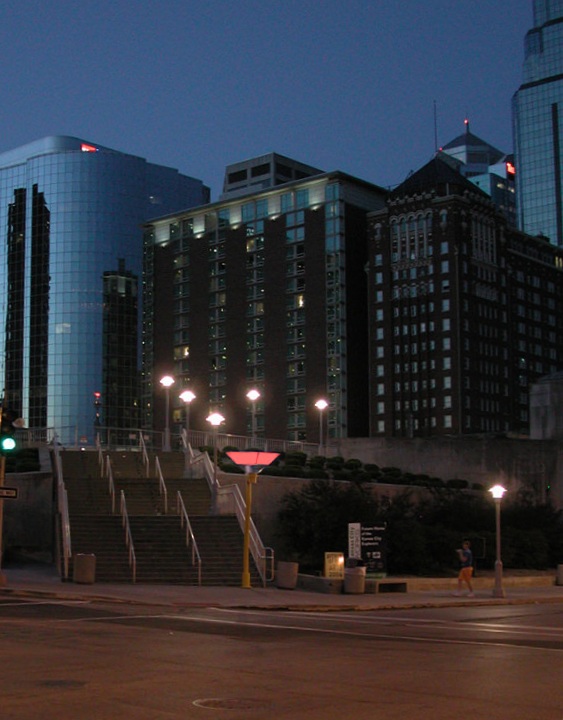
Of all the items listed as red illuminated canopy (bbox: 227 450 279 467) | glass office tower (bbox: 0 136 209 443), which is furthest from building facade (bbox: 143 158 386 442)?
red illuminated canopy (bbox: 227 450 279 467)

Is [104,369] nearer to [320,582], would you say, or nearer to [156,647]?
[320,582]

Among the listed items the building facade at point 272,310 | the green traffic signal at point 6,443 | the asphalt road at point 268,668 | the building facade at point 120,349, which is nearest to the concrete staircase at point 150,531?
the green traffic signal at point 6,443

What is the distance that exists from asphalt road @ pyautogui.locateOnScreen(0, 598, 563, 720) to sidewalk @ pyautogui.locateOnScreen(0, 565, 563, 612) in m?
4.42

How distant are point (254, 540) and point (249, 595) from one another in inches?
231

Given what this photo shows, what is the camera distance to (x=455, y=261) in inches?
5645

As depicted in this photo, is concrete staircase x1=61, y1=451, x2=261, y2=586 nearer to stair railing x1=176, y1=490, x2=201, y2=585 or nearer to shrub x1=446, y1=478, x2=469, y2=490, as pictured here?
stair railing x1=176, y1=490, x2=201, y2=585

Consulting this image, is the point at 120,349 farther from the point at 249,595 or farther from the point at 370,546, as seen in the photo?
the point at 249,595

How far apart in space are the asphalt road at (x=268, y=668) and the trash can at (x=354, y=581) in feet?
32.7

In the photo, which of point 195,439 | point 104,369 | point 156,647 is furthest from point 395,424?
point 156,647

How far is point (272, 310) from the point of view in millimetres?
151625

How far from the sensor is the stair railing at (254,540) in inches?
1387

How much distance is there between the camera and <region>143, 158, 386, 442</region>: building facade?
146375 millimetres

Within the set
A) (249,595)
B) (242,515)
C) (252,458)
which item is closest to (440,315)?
(242,515)

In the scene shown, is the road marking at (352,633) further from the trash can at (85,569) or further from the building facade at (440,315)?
the building facade at (440,315)
